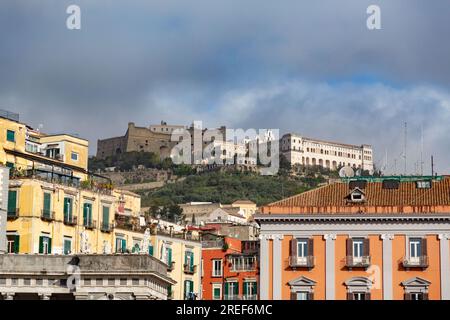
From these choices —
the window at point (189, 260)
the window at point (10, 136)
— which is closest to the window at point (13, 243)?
the window at point (10, 136)

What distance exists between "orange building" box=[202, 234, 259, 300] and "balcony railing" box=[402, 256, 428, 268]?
2110 cm

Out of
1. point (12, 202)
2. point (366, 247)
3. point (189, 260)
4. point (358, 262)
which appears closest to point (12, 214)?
point (12, 202)

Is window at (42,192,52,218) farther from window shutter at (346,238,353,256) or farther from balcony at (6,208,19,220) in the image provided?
window shutter at (346,238,353,256)

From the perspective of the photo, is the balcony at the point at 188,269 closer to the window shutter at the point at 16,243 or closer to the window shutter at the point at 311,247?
the window shutter at the point at 311,247

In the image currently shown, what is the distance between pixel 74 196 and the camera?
3068 inches

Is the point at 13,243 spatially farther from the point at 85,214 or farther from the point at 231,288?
the point at 231,288

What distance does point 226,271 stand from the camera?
334 ft

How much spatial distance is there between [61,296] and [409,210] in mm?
28480

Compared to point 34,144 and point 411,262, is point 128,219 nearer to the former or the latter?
point 34,144

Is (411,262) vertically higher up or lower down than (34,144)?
lower down

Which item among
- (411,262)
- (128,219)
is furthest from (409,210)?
(128,219)

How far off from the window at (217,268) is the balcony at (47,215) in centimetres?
2869

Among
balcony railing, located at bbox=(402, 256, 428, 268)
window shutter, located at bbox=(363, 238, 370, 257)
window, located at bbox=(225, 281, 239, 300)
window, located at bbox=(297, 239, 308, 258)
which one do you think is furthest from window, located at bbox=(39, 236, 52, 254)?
window, located at bbox=(225, 281, 239, 300)

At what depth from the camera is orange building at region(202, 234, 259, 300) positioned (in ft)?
328
